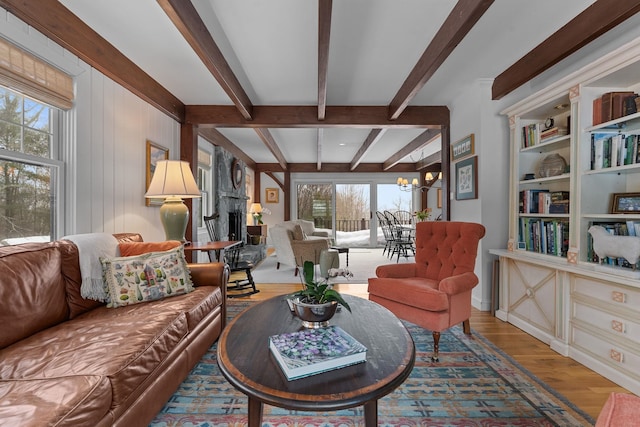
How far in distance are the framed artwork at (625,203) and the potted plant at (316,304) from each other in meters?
2.03

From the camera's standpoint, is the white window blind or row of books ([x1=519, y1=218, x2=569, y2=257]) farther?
row of books ([x1=519, y1=218, x2=569, y2=257])

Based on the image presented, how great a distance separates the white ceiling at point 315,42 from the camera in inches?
80.1

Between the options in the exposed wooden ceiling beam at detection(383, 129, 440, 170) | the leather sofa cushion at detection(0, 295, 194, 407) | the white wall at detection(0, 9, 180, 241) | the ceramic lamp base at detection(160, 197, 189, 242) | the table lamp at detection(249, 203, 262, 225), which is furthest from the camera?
the table lamp at detection(249, 203, 262, 225)

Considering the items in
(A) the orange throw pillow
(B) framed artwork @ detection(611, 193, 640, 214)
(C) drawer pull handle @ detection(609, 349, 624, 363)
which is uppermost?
(B) framed artwork @ detection(611, 193, 640, 214)

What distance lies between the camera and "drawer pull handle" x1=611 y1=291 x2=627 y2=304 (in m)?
1.84

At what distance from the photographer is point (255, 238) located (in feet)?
24.3

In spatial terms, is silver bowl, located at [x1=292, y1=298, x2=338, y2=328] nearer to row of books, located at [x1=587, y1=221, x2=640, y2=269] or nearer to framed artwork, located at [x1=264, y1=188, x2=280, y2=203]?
row of books, located at [x1=587, y1=221, x2=640, y2=269]

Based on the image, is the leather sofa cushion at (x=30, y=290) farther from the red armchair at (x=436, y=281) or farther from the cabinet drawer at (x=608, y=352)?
the cabinet drawer at (x=608, y=352)

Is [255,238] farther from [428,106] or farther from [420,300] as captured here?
[420,300]

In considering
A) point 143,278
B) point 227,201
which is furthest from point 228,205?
point 143,278

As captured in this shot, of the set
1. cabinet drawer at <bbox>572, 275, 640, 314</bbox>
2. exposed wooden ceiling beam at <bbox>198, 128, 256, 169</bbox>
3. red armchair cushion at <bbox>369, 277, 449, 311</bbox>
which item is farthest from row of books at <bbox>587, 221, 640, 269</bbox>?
exposed wooden ceiling beam at <bbox>198, 128, 256, 169</bbox>

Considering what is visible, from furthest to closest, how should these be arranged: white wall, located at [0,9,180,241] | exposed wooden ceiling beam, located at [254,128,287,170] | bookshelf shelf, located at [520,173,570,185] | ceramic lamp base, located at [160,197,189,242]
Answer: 1. exposed wooden ceiling beam, located at [254,128,287,170]
2. ceramic lamp base, located at [160,197,189,242]
3. bookshelf shelf, located at [520,173,570,185]
4. white wall, located at [0,9,180,241]

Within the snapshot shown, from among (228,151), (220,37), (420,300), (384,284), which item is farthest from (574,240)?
(228,151)

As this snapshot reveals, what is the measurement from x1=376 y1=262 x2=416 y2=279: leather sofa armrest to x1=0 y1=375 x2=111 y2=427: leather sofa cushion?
2097 mm
